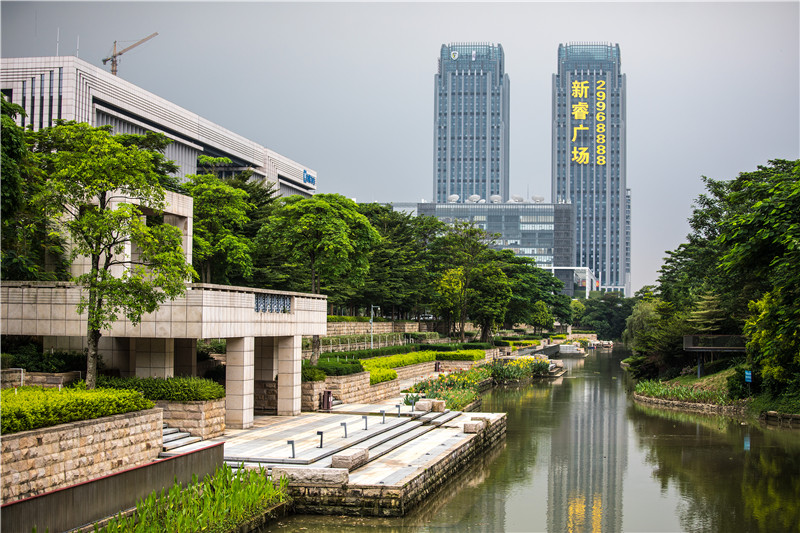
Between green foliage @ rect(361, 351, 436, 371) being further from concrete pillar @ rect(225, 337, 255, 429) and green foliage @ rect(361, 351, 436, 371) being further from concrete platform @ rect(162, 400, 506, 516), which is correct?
concrete pillar @ rect(225, 337, 255, 429)

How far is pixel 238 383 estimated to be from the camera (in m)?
22.9

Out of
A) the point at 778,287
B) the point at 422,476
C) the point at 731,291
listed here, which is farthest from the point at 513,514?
the point at 731,291

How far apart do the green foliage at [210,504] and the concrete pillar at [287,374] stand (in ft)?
30.1

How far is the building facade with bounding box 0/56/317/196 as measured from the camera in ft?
184

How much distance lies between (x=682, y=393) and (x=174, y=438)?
97.8 ft

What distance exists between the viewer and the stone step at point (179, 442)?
18711 mm

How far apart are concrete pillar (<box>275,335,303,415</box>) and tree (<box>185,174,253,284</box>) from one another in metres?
13.8

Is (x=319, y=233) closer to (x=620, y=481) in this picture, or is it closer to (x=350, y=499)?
(x=620, y=481)

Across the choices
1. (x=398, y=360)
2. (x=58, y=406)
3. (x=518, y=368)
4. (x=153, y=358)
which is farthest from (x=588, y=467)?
(x=518, y=368)

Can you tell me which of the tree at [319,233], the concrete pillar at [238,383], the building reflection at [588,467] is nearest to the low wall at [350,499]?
the building reflection at [588,467]

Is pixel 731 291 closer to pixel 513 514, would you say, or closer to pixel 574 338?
pixel 513 514

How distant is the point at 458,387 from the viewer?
3947 cm

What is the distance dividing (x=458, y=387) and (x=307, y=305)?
1425 cm

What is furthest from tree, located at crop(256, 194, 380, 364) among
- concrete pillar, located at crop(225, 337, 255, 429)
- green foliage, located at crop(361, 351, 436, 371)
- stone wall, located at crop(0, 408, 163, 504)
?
stone wall, located at crop(0, 408, 163, 504)
